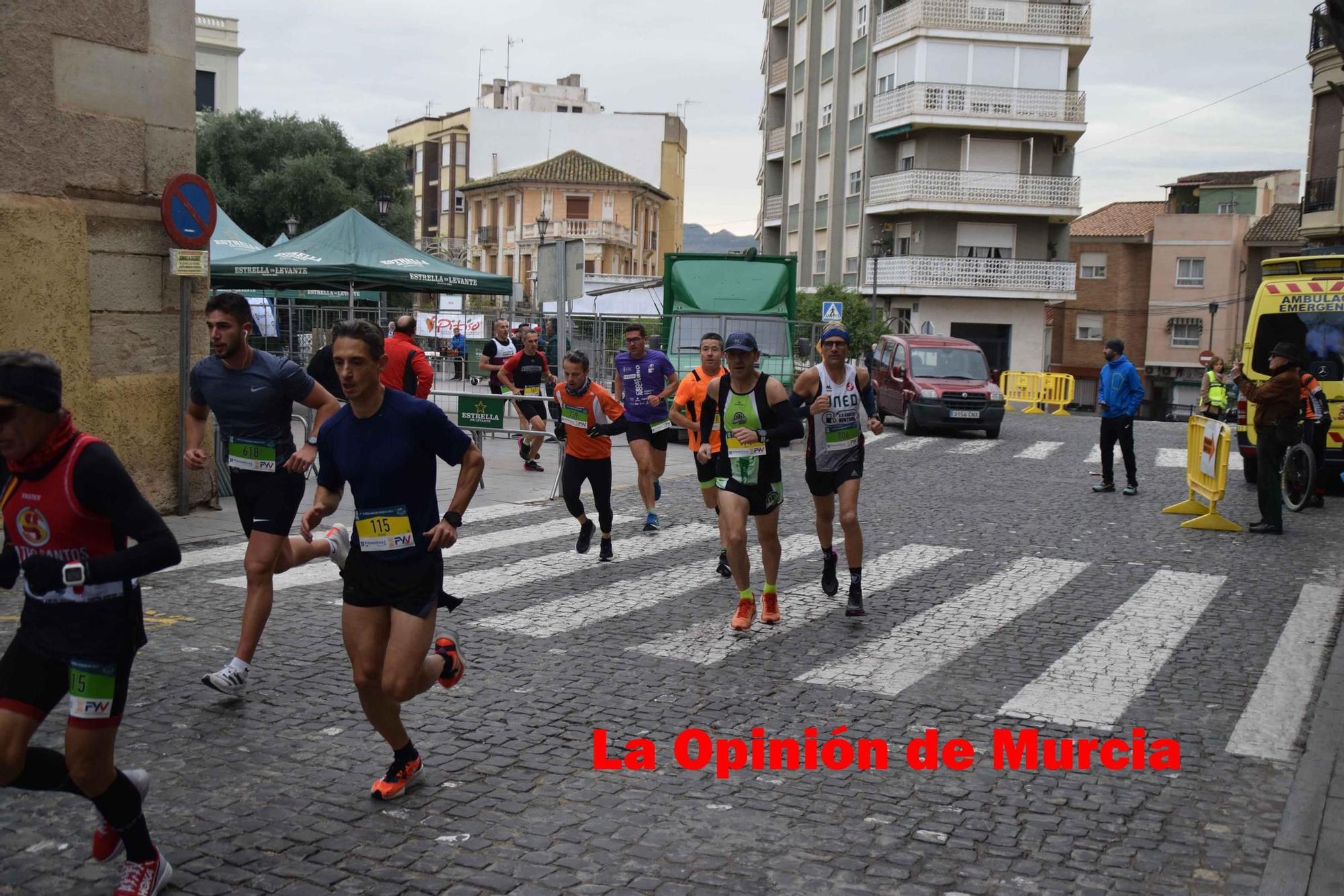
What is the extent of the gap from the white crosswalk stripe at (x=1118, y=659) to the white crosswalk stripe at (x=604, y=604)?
2230mm

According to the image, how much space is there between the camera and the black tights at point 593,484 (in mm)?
10375

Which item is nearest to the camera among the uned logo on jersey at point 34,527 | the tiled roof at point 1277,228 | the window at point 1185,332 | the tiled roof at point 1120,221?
the uned logo on jersey at point 34,527

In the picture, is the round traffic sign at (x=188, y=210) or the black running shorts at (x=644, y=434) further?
the black running shorts at (x=644, y=434)

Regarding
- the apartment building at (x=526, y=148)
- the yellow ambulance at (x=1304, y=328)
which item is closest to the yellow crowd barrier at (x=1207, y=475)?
the yellow ambulance at (x=1304, y=328)

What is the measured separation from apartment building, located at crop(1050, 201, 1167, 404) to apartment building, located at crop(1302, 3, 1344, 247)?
28467 mm

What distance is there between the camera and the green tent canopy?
61.5 ft

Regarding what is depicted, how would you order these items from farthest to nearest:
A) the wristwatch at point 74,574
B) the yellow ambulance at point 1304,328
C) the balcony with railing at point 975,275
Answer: the balcony with railing at point 975,275 → the yellow ambulance at point 1304,328 → the wristwatch at point 74,574

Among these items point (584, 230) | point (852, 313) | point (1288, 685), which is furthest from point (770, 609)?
point (584, 230)

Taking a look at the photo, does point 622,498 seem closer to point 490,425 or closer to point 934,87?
point 490,425

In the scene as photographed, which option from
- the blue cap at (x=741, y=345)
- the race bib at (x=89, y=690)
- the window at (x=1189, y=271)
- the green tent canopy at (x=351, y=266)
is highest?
the window at (x=1189, y=271)

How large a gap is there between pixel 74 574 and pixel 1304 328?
1548 cm

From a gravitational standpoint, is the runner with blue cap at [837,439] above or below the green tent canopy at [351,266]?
below

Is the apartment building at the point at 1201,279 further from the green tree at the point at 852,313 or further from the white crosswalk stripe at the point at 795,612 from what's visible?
the white crosswalk stripe at the point at 795,612

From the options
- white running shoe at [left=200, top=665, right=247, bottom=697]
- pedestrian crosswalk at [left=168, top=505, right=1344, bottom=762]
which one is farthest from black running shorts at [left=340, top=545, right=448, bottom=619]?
pedestrian crosswalk at [left=168, top=505, right=1344, bottom=762]
